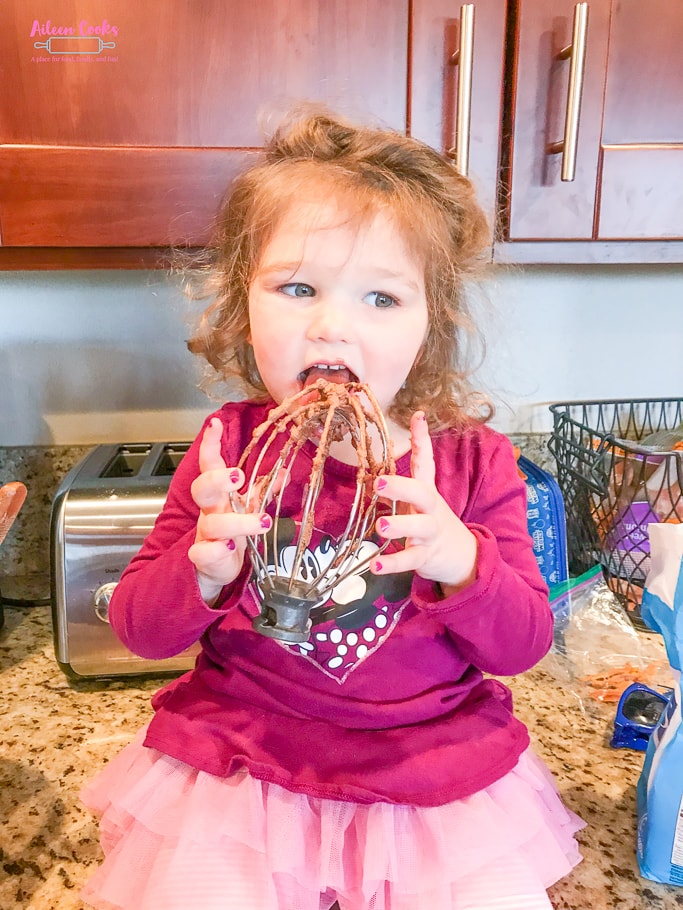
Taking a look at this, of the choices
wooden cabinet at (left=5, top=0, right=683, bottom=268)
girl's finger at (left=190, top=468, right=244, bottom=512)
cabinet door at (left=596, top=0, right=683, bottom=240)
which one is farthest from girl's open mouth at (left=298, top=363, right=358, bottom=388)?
cabinet door at (left=596, top=0, right=683, bottom=240)

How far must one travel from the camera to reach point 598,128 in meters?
0.73

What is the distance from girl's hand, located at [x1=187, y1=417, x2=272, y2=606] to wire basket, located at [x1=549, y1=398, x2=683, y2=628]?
20.1 inches

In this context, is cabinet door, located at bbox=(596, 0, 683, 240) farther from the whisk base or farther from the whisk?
the whisk base

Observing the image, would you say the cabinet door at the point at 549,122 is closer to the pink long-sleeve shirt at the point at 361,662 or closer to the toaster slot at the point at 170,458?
the pink long-sleeve shirt at the point at 361,662

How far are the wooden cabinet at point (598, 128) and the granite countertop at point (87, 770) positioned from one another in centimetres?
49

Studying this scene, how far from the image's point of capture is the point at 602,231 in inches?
30.2

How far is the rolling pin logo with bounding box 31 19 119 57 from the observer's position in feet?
2.16

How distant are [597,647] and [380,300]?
52 centimetres

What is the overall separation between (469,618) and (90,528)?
16.2 inches

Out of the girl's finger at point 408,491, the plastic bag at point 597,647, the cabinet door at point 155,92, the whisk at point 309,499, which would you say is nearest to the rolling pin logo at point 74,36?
the cabinet door at point 155,92

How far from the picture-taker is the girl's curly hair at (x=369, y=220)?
604 millimetres

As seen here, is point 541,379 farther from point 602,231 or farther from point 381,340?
point 381,340

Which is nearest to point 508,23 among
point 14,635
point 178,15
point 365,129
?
point 365,129

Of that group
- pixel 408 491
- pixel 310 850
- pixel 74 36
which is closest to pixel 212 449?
pixel 408 491
